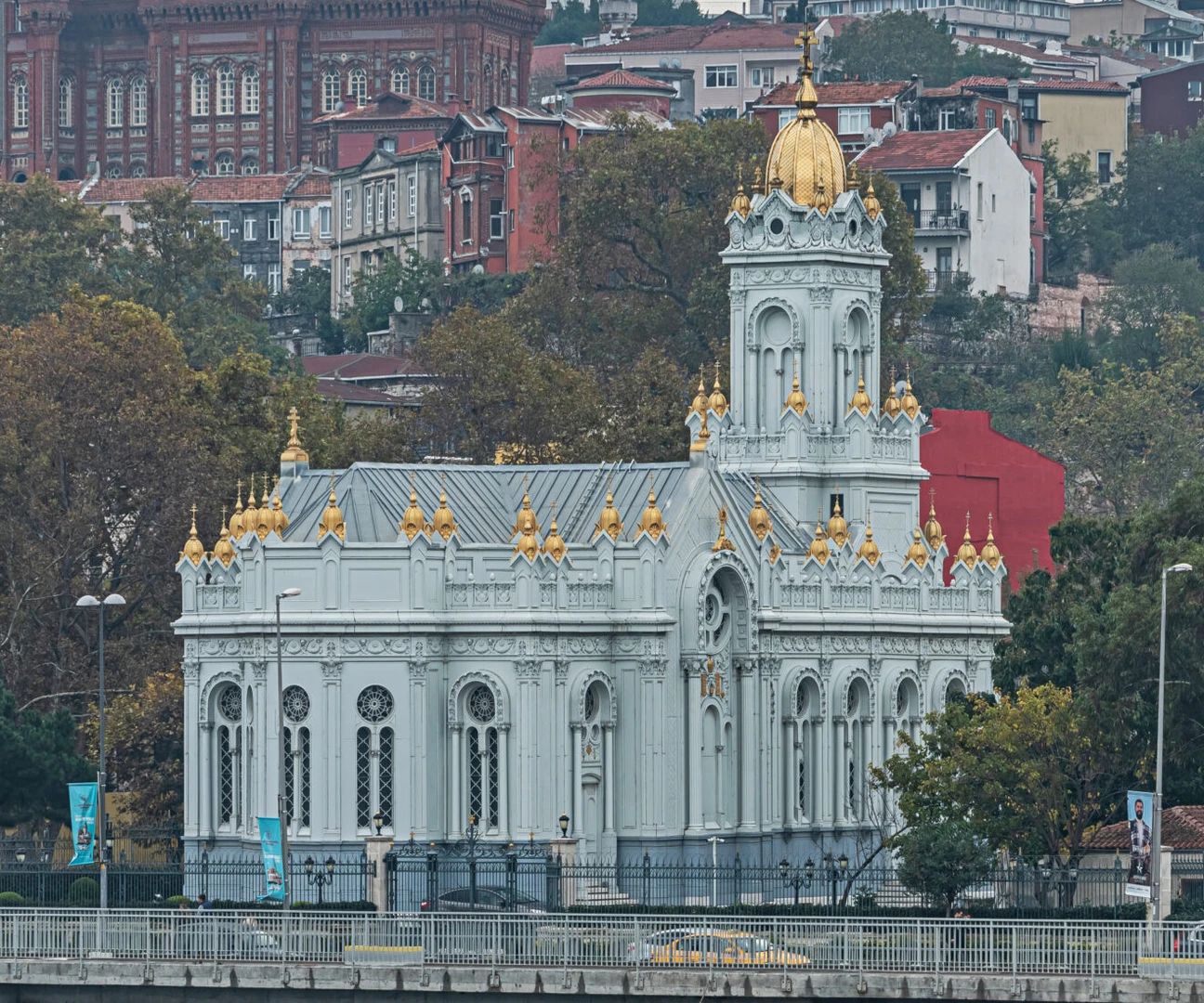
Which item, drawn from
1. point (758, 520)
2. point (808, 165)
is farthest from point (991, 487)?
point (758, 520)

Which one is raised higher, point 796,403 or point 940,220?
point 940,220

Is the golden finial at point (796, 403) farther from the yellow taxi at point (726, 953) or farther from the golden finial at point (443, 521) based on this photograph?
the yellow taxi at point (726, 953)

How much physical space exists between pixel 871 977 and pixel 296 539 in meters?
25.4

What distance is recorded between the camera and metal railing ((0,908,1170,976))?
78.8 m

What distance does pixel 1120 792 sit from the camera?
10019cm

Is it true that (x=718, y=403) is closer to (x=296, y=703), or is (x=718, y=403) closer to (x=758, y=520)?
(x=758, y=520)

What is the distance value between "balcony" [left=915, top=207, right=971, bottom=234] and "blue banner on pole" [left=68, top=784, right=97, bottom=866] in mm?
103630

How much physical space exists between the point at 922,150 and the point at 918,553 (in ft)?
274

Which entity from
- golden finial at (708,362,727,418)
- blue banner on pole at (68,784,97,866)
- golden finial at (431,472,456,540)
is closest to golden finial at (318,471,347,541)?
golden finial at (431,472,456,540)

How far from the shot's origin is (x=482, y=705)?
324 feet

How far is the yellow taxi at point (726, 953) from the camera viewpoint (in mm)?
79625

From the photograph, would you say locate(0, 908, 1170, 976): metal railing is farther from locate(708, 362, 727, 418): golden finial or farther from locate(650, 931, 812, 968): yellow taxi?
locate(708, 362, 727, 418): golden finial

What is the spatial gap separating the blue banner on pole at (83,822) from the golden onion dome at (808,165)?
29693 millimetres

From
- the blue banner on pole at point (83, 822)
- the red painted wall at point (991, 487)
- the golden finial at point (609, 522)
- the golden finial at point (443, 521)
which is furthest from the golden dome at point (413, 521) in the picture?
the red painted wall at point (991, 487)
